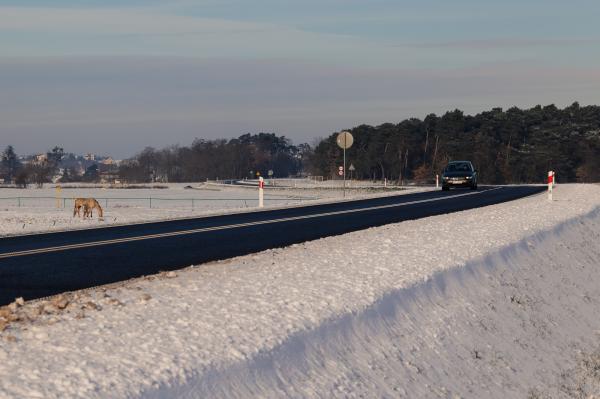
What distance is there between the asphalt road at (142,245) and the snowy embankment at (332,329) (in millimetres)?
974

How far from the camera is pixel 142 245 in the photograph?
583 inches

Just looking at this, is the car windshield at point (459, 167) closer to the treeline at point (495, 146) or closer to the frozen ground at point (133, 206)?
the frozen ground at point (133, 206)

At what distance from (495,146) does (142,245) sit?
98467mm

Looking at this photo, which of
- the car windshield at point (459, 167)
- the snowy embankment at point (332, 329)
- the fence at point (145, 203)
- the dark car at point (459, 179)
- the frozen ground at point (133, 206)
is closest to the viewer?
the snowy embankment at point (332, 329)

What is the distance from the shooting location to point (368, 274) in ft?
36.8

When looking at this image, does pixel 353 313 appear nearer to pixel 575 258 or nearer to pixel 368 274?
pixel 368 274

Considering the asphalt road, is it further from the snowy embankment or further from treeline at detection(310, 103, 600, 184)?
treeline at detection(310, 103, 600, 184)

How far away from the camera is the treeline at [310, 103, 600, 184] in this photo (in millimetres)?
98562

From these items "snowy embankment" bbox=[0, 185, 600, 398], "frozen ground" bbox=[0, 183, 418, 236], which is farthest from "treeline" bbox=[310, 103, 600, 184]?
"snowy embankment" bbox=[0, 185, 600, 398]

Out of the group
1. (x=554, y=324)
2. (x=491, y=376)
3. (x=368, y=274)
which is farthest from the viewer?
(x=554, y=324)

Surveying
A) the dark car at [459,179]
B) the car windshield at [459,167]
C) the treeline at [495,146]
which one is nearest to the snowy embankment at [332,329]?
the dark car at [459,179]

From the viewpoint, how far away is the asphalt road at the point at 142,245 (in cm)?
1058

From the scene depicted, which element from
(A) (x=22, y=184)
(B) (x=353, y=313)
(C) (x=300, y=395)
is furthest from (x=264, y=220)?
(A) (x=22, y=184)

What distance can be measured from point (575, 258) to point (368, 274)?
10.0m
